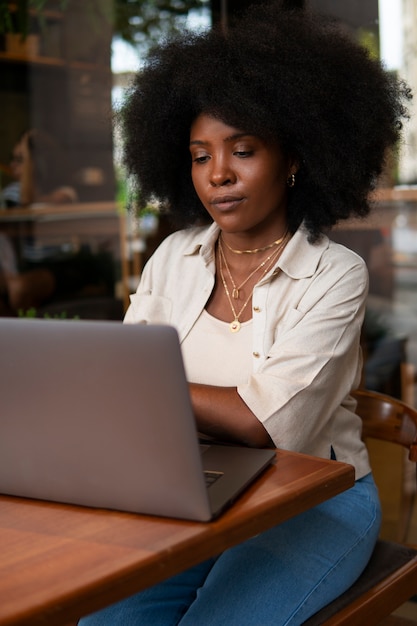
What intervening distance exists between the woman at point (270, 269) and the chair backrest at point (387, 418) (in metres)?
0.11

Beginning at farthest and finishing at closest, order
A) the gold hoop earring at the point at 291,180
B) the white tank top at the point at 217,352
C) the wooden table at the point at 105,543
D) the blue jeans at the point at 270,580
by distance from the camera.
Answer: the gold hoop earring at the point at 291,180, the white tank top at the point at 217,352, the blue jeans at the point at 270,580, the wooden table at the point at 105,543

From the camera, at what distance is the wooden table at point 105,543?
0.92 meters

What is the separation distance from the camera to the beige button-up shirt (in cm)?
150

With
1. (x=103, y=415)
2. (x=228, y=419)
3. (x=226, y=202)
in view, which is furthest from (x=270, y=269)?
(x=103, y=415)

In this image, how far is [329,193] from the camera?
5.97 feet

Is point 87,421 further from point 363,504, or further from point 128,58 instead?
point 128,58

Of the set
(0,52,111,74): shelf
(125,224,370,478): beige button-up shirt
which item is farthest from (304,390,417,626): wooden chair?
(0,52,111,74): shelf

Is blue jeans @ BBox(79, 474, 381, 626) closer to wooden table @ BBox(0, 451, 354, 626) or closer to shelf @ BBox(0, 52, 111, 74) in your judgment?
wooden table @ BBox(0, 451, 354, 626)

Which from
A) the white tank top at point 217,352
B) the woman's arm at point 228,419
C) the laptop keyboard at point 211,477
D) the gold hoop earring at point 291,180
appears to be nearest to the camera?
the laptop keyboard at point 211,477

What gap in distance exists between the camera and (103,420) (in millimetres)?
1085

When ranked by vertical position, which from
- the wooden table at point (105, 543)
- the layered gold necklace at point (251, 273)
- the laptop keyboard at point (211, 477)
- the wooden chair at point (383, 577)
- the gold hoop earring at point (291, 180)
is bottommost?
the wooden chair at point (383, 577)

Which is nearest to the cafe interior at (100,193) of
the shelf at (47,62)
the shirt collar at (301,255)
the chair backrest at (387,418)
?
the shelf at (47,62)

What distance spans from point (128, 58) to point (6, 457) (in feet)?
8.04

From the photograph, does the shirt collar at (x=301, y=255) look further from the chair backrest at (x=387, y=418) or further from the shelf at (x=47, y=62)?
the shelf at (x=47, y=62)
